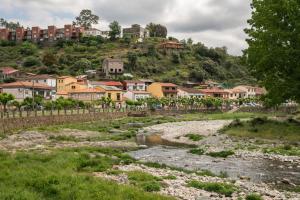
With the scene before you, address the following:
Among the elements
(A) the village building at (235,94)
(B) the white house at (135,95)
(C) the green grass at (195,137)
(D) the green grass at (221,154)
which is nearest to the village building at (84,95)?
(B) the white house at (135,95)

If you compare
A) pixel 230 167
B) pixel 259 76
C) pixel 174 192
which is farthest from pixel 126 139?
pixel 174 192

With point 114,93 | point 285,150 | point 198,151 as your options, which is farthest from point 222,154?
point 114,93

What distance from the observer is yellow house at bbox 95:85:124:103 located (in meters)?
124

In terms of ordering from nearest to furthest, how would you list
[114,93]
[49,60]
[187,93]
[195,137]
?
[195,137] → [114,93] → [187,93] → [49,60]

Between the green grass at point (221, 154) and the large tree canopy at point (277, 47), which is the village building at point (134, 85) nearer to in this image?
the large tree canopy at point (277, 47)

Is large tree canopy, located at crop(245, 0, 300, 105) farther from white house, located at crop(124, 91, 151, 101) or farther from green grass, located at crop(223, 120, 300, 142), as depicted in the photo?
white house, located at crop(124, 91, 151, 101)

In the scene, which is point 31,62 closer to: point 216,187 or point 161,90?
point 161,90

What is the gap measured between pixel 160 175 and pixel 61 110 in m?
61.1

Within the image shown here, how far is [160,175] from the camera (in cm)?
2547

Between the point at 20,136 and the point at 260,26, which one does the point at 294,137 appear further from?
the point at 20,136

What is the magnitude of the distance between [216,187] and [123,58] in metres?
153

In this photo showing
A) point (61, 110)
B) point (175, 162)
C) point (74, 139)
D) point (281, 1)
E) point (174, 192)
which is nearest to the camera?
point (174, 192)

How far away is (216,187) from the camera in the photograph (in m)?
22.1

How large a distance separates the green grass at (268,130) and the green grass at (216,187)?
80.2 feet
